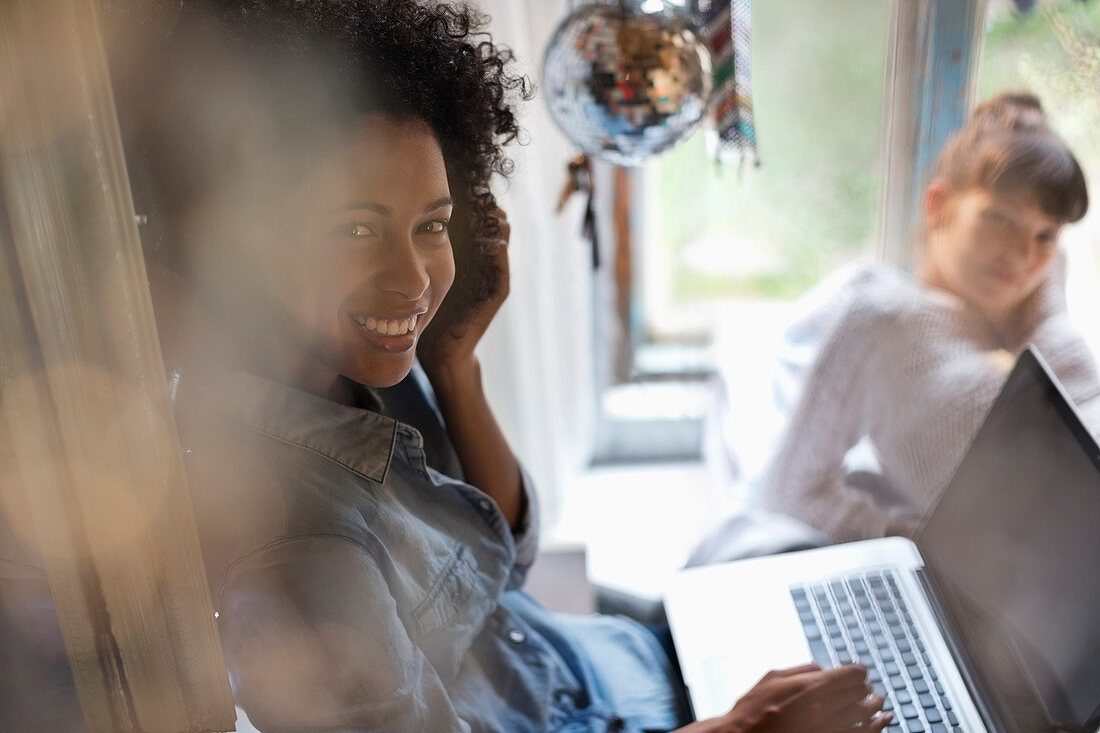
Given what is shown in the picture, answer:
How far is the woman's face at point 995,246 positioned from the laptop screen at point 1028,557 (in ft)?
0.93

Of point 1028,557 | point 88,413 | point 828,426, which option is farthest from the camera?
point 828,426

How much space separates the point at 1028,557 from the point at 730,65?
0.61 meters

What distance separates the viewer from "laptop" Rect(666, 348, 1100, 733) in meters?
0.68

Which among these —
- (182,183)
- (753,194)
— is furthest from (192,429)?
(753,194)

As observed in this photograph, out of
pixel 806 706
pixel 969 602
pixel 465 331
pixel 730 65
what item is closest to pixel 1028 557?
pixel 969 602

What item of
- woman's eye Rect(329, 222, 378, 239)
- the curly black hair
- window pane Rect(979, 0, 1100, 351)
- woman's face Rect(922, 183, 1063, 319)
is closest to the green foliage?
window pane Rect(979, 0, 1100, 351)

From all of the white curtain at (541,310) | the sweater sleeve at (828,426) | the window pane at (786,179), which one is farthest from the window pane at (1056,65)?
the white curtain at (541,310)

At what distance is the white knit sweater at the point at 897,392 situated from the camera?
3.35 ft

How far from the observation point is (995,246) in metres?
1.04

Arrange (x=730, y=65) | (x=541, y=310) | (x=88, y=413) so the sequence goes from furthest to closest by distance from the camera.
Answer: (x=730, y=65), (x=541, y=310), (x=88, y=413)

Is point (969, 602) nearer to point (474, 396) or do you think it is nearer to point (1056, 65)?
point (474, 396)

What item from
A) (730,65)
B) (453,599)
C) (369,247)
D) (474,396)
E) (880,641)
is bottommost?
(880,641)

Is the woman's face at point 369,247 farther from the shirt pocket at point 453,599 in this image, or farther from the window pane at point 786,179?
the window pane at point 786,179

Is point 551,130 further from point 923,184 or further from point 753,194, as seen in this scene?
point 923,184
